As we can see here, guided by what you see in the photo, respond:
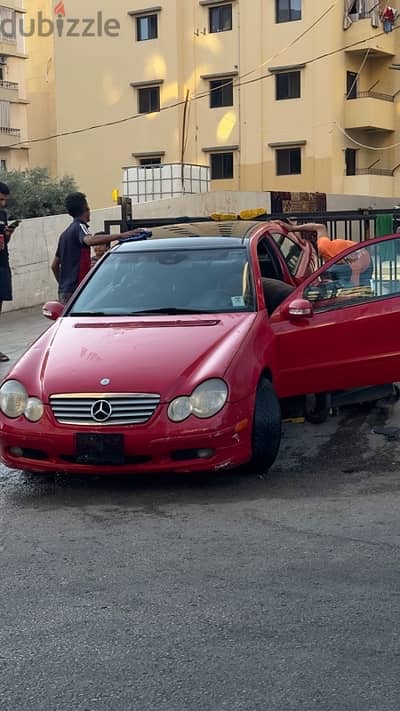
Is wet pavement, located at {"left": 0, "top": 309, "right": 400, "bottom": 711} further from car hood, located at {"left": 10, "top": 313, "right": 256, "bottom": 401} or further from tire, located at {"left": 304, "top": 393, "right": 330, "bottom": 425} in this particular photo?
tire, located at {"left": 304, "top": 393, "right": 330, "bottom": 425}

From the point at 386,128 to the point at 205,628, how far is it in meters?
38.4

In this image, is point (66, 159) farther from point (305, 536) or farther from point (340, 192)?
point (305, 536)

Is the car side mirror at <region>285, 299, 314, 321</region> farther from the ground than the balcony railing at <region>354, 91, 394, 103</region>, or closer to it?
closer to it

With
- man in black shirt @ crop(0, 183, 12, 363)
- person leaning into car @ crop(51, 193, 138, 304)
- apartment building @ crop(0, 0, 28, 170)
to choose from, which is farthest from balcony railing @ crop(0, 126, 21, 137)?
person leaning into car @ crop(51, 193, 138, 304)

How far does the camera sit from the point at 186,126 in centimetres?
4131

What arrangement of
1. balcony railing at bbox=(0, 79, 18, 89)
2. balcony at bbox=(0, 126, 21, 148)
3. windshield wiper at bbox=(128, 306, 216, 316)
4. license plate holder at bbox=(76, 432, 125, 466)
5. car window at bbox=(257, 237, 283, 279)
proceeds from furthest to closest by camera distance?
balcony railing at bbox=(0, 79, 18, 89)
balcony at bbox=(0, 126, 21, 148)
car window at bbox=(257, 237, 283, 279)
windshield wiper at bbox=(128, 306, 216, 316)
license plate holder at bbox=(76, 432, 125, 466)

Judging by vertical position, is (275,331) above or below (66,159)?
below

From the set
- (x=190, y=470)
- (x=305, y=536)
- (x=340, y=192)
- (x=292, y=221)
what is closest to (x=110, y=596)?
(x=305, y=536)

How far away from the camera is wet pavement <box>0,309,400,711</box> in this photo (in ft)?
11.4

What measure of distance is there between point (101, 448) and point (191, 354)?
33.4 inches

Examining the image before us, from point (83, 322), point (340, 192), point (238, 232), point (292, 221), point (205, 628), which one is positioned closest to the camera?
point (205, 628)

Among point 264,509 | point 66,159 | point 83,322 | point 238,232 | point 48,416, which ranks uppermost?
point 66,159

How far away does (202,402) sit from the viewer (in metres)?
6.00

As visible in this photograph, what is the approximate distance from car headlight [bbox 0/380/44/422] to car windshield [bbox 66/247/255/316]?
1.15 meters
